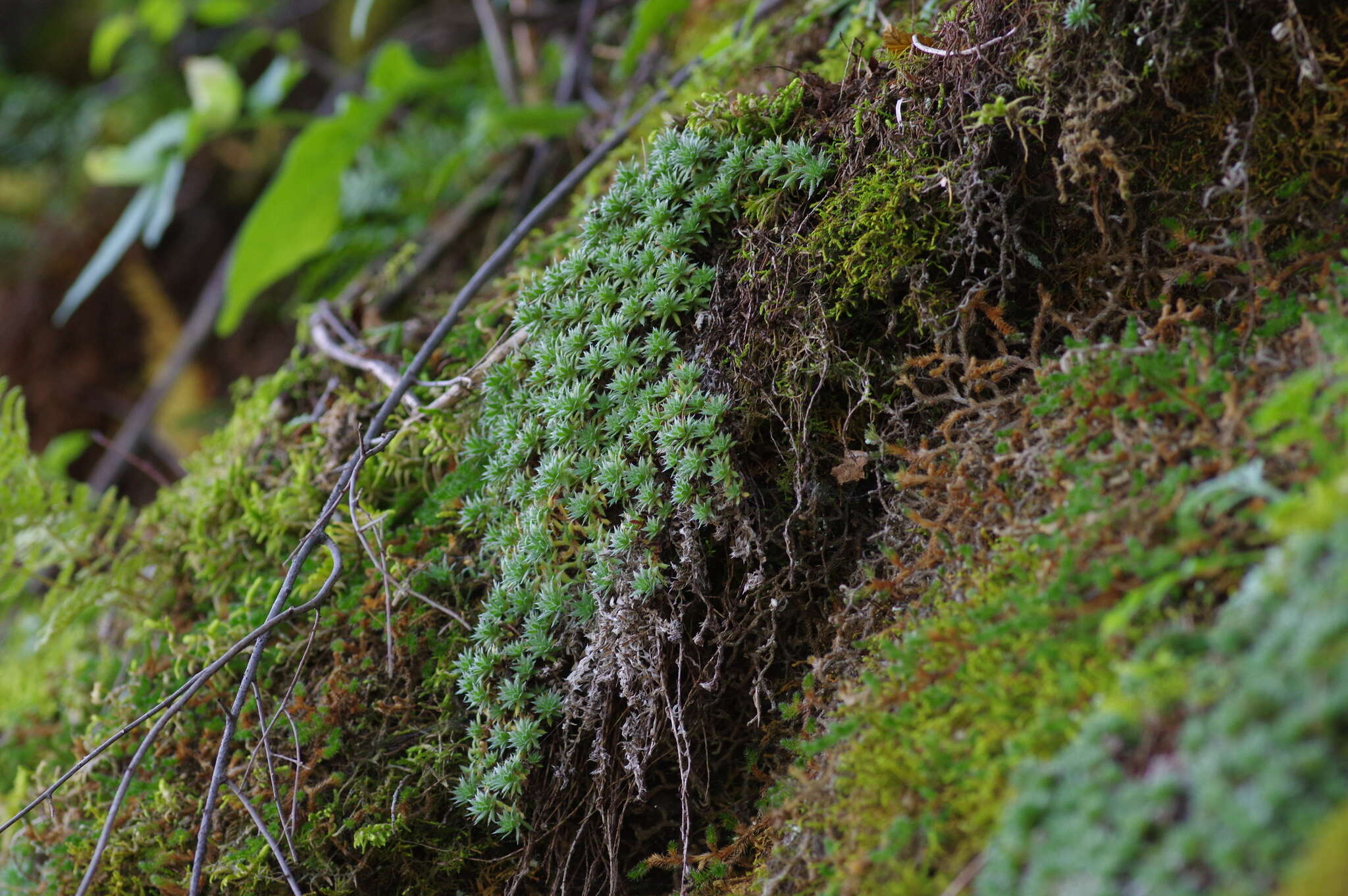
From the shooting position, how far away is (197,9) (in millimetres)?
4402

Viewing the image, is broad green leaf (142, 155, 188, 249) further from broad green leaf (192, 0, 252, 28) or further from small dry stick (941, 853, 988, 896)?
small dry stick (941, 853, 988, 896)

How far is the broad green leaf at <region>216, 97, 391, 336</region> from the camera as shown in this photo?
9.77ft

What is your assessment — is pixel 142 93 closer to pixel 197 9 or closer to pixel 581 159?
pixel 197 9

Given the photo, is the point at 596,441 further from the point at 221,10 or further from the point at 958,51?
the point at 221,10

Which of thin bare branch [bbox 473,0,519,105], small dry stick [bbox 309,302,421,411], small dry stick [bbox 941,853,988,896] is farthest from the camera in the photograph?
thin bare branch [bbox 473,0,519,105]

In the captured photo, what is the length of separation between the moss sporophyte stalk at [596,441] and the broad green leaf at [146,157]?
2.68 m

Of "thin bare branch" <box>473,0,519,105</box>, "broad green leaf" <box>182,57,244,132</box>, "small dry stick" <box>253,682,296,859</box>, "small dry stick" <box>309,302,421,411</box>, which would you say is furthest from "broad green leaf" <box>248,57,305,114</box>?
"small dry stick" <box>253,682,296,859</box>

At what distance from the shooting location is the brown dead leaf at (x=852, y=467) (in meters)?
1.67

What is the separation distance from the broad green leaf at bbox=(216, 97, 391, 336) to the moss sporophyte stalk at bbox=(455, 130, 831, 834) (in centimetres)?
149

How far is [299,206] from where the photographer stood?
9.89ft

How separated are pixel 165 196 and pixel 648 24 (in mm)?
2117

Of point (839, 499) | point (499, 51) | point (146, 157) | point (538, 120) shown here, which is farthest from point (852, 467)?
point (146, 157)

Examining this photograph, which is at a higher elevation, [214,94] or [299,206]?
[214,94]

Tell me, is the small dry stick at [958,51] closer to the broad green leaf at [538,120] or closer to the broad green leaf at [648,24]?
the broad green leaf at [648,24]
